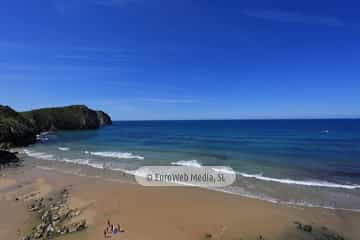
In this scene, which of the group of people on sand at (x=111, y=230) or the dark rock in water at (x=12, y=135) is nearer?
the group of people on sand at (x=111, y=230)

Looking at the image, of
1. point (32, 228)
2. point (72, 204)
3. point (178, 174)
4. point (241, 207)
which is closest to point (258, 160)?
point (178, 174)

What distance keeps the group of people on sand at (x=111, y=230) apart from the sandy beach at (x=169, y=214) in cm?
15

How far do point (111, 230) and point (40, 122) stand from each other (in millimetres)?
67663

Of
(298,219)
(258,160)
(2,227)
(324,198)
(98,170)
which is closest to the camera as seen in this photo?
(2,227)

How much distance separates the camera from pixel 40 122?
209 ft

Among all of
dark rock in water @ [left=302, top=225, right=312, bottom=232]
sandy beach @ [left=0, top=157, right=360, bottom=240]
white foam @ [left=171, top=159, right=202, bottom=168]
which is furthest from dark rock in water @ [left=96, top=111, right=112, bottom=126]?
dark rock in water @ [left=302, top=225, right=312, bottom=232]

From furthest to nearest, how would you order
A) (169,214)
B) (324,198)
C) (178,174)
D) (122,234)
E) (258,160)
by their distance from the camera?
(258,160)
(178,174)
(324,198)
(169,214)
(122,234)

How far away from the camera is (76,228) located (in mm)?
7387

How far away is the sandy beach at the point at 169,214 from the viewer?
726 centimetres

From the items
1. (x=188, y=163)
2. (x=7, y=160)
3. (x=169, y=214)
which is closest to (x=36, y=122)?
(x=7, y=160)

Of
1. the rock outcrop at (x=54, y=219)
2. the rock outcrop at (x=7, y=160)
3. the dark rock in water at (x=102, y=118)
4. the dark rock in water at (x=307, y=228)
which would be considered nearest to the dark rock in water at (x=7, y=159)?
the rock outcrop at (x=7, y=160)

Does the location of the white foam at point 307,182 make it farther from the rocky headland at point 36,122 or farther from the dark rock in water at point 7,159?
the rocky headland at point 36,122

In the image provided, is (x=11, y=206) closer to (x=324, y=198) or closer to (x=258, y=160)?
(x=324, y=198)

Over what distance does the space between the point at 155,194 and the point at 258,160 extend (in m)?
11.7
